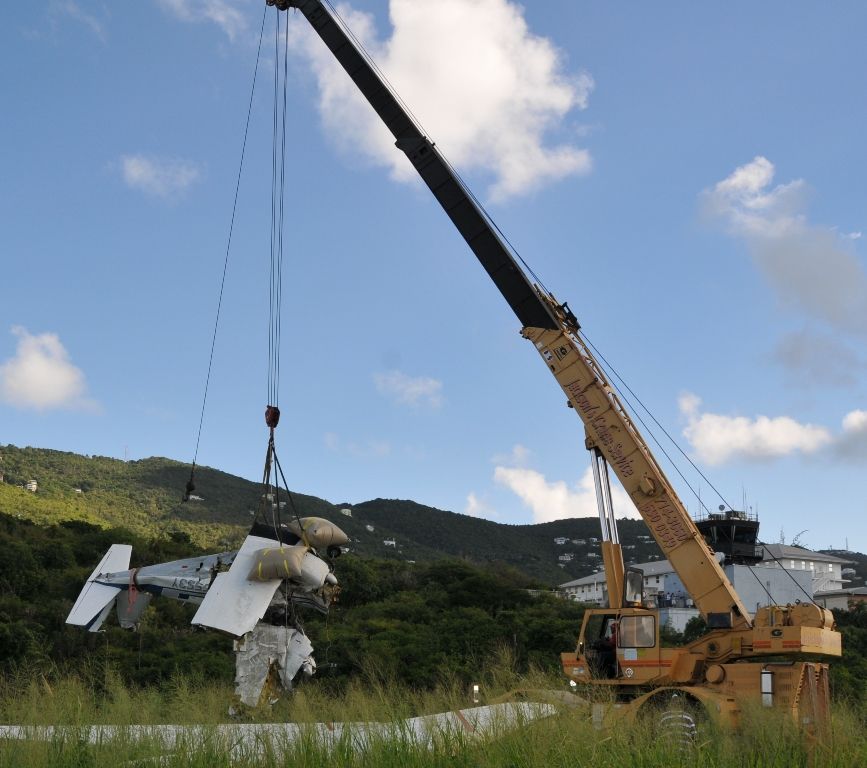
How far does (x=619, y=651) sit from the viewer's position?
14656 mm

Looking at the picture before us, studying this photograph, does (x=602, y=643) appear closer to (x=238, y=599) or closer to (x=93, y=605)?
(x=238, y=599)

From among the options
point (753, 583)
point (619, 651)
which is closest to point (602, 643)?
point (619, 651)

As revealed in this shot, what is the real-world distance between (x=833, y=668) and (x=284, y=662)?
21926 millimetres

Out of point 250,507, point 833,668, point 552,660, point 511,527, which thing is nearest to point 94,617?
point 552,660

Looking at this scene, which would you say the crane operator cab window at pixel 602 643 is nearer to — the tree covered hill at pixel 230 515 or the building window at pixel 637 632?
the building window at pixel 637 632

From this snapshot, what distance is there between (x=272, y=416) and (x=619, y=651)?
6.78 m

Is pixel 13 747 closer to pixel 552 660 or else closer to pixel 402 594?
pixel 552 660

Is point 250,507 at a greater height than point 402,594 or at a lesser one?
greater

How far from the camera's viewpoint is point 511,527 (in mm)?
120062

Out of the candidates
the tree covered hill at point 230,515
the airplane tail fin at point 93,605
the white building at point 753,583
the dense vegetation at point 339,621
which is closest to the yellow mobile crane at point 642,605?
the airplane tail fin at point 93,605

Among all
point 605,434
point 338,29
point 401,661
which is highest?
point 338,29

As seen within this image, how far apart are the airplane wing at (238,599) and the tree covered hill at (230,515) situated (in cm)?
4264

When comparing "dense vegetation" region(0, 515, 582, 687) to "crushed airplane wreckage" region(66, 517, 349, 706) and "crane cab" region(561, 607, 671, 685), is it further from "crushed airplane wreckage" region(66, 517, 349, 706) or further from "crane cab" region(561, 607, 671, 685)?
"crushed airplane wreckage" region(66, 517, 349, 706)

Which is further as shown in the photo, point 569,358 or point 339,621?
point 339,621
